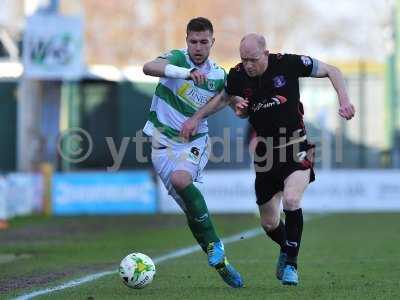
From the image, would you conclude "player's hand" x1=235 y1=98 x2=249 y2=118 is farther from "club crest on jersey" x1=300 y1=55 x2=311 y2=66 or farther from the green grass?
the green grass

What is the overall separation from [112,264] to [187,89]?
10.7 feet

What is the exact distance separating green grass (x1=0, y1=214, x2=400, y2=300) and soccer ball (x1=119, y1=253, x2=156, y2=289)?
84mm

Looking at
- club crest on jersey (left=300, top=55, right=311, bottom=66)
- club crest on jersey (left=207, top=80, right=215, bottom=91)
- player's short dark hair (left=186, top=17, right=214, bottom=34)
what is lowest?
club crest on jersey (left=207, top=80, right=215, bottom=91)

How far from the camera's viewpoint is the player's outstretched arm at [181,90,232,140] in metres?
9.23

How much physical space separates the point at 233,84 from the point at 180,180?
975 mm

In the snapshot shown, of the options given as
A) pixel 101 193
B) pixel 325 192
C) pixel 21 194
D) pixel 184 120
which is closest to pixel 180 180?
pixel 184 120

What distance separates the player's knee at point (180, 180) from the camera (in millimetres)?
9227

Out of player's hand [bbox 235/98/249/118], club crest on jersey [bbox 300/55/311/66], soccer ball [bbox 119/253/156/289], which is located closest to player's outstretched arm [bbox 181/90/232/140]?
player's hand [bbox 235/98/249/118]

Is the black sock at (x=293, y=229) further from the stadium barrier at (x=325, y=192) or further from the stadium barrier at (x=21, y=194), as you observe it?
the stadium barrier at (x=325, y=192)

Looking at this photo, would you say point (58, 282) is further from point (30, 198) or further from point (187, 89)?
point (30, 198)

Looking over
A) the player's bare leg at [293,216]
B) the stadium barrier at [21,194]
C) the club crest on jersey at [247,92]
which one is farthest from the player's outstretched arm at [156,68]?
the stadium barrier at [21,194]

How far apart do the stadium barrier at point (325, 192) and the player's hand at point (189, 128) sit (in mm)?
16529

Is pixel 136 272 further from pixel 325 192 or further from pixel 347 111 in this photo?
pixel 325 192

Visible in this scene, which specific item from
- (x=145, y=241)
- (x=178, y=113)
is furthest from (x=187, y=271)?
(x=145, y=241)
